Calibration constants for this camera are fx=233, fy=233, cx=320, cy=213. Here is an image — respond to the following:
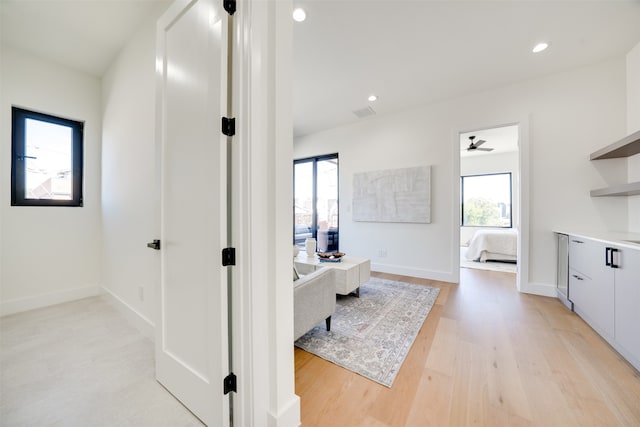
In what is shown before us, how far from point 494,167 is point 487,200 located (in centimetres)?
96

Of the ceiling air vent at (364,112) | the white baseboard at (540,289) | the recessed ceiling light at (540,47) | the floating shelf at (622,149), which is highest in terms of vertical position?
the ceiling air vent at (364,112)

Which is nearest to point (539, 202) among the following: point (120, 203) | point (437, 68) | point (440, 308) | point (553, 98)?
point (553, 98)

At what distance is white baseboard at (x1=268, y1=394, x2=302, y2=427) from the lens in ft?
3.48

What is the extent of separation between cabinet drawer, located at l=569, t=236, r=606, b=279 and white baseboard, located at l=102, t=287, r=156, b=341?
3.76 m

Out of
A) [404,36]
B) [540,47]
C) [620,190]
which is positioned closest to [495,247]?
[620,190]

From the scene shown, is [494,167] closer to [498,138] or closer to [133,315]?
[498,138]

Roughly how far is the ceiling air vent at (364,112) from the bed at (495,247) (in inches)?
140

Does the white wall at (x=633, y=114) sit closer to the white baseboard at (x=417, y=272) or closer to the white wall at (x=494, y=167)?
the white baseboard at (x=417, y=272)

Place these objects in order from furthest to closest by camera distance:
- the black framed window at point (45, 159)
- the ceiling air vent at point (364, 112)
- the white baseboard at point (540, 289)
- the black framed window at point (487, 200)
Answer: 1. the black framed window at point (487, 200)
2. the ceiling air vent at point (364, 112)
3. the white baseboard at point (540, 289)
4. the black framed window at point (45, 159)

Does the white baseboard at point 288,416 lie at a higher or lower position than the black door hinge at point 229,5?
lower

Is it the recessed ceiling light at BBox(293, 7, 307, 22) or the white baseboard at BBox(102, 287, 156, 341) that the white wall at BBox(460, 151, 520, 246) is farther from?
the white baseboard at BBox(102, 287, 156, 341)

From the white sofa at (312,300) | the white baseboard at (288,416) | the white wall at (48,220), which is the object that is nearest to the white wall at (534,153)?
the white sofa at (312,300)

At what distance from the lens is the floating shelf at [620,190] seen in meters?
2.09

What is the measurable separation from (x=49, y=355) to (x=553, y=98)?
5779mm
